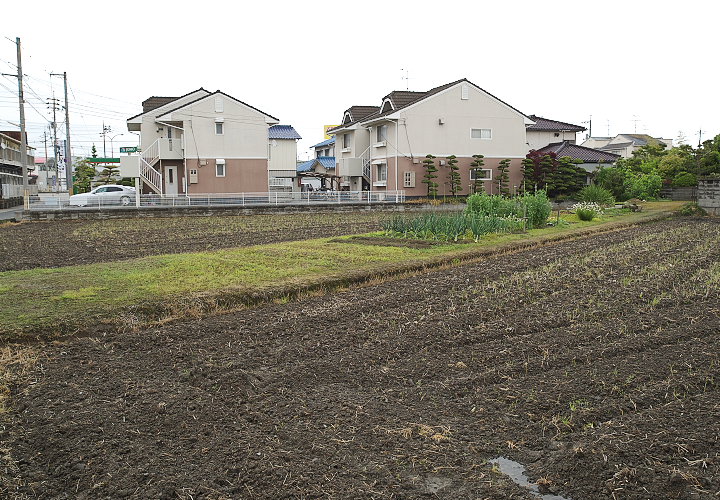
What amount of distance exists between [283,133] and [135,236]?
3048 cm

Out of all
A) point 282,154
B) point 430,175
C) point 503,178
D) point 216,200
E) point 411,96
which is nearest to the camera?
point 216,200

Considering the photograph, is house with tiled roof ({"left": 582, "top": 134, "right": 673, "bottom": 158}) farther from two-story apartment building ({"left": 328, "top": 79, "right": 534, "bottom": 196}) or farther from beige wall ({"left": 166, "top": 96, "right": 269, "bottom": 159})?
beige wall ({"left": 166, "top": 96, "right": 269, "bottom": 159})

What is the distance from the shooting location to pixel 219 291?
8555 millimetres

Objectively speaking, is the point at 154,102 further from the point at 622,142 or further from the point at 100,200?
the point at 622,142

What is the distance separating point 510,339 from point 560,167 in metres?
31.0

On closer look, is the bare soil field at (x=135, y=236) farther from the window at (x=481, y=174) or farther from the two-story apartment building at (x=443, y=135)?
the window at (x=481, y=174)

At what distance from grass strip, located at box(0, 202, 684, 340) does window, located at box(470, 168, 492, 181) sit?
73.5 ft

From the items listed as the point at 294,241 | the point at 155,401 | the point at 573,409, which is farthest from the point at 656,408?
the point at 294,241

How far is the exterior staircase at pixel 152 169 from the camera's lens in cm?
3231

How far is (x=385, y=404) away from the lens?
4742 mm

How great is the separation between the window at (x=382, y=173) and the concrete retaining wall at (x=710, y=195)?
17.6 m

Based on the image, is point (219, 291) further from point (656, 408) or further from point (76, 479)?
point (656, 408)

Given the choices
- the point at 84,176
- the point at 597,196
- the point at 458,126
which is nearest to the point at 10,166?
the point at 84,176

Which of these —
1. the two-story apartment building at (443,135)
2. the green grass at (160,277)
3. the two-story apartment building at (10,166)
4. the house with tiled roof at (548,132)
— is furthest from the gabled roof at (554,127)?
the two-story apartment building at (10,166)
